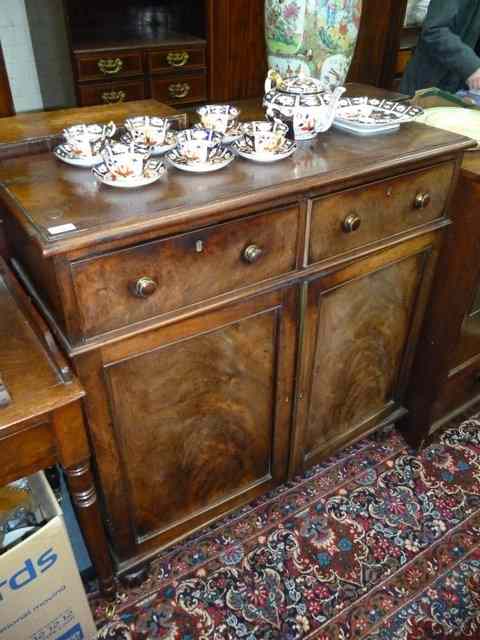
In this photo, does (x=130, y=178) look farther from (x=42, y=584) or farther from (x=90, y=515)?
(x=42, y=584)

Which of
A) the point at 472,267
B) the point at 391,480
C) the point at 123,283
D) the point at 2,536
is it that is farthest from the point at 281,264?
the point at 391,480

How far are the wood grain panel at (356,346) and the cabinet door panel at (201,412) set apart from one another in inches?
3.5

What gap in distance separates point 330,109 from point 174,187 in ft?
1.33

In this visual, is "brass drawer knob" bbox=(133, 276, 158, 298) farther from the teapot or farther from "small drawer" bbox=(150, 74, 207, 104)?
"small drawer" bbox=(150, 74, 207, 104)

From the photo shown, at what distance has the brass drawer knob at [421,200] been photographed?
3.58 feet

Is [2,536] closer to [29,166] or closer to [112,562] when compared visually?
[112,562]

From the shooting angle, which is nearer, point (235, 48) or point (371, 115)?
point (371, 115)

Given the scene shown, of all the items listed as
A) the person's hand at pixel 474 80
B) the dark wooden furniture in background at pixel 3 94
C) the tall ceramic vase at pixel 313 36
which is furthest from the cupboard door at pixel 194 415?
the person's hand at pixel 474 80

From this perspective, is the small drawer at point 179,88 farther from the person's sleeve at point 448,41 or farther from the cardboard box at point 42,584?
the cardboard box at point 42,584

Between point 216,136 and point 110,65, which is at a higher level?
point 216,136

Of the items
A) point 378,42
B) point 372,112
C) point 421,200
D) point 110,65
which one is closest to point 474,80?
point 372,112

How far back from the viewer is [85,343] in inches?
31.1

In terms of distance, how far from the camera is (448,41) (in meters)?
1.72

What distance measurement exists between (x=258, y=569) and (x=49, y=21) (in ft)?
7.38
